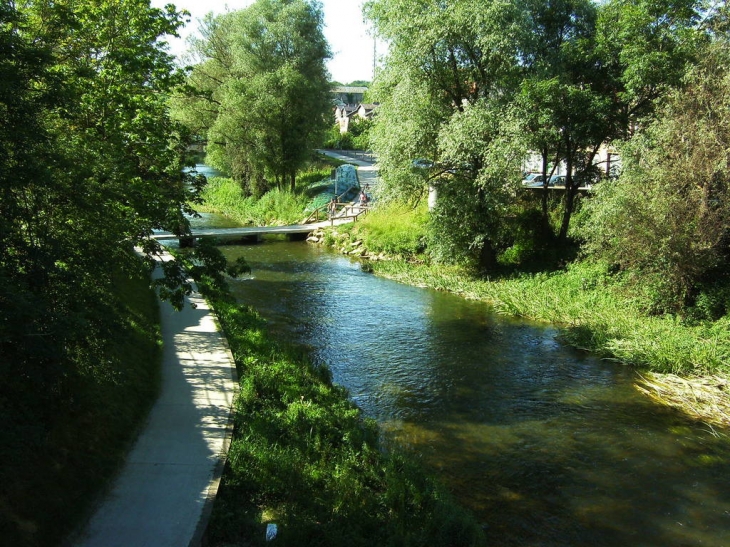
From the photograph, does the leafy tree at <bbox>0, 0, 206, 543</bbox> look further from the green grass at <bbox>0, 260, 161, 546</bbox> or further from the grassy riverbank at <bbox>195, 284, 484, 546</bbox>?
the grassy riverbank at <bbox>195, 284, 484, 546</bbox>

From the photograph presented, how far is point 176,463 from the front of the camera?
26.5ft

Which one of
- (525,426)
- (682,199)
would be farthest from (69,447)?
(682,199)

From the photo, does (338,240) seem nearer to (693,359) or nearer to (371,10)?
(371,10)

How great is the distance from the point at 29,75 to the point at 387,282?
58.1 ft

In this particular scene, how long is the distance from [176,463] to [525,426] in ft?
22.0

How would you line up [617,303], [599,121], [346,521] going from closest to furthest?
[346,521] → [617,303] → [599,121]

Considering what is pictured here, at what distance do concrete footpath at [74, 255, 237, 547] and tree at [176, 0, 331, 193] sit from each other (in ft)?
88.1

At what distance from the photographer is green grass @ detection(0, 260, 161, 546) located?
6164 mm

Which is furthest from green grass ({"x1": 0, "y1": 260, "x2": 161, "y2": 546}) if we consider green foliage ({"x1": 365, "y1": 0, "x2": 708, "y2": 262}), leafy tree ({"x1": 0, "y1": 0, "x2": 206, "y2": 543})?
green foliage ({"x1": 365, "y1": 0, "x2": 708, "y2": 262})

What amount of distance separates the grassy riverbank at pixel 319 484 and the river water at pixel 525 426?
3.17 ft

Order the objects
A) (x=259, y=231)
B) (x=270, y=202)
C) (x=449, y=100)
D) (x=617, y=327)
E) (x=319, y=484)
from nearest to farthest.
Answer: (x=319, y=484)
(x=617, y=327)
(x=449, y=100)
(x=259, y=231)
(x=270, y=202)

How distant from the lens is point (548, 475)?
9648mm

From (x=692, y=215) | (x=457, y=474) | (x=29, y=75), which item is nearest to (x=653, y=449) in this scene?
(x=457, y=474)

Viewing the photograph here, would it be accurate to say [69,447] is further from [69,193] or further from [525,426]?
[525,426]
